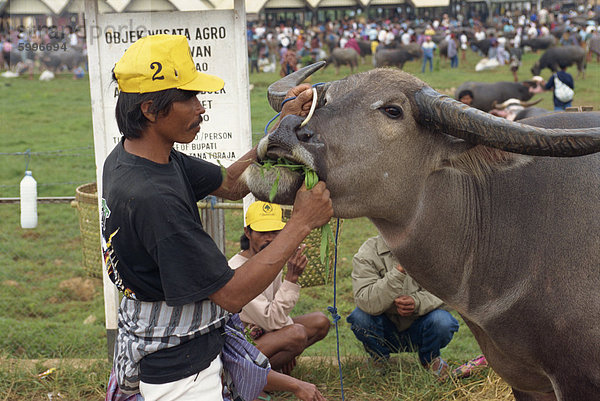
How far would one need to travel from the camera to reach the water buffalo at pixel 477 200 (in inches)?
113

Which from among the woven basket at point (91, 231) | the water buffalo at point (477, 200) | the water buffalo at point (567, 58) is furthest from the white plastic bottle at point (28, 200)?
the water buffalo at point (567, 58)

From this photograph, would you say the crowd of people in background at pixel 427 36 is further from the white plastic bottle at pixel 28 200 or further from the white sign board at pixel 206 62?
the white sign board at pixel 206 62

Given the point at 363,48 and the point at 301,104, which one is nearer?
the point at 301,104

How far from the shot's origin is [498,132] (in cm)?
279

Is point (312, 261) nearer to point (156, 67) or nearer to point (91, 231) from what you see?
point (91, 231)

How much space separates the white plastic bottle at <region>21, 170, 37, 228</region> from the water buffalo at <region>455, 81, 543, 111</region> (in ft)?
44.7

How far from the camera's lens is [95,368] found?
517 cm

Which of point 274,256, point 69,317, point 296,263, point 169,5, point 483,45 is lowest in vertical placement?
point 69,317

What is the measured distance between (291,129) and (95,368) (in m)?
3.20

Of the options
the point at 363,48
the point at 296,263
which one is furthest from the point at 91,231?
the point at 363,48

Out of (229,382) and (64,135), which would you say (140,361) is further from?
(64,135)

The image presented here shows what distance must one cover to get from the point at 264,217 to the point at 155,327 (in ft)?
5.99

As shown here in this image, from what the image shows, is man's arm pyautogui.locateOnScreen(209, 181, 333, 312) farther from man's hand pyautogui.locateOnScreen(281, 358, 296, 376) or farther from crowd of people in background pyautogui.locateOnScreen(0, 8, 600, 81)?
crowd of people in background pyautogui.locateOnScreen(0, 8, 600, 81)

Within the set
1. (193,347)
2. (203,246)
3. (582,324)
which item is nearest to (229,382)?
(193,347)
